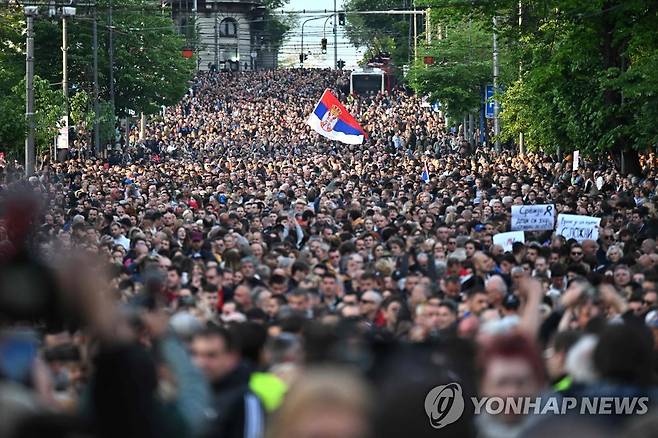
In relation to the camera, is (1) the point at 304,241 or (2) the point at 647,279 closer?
(2) the point at 647,279

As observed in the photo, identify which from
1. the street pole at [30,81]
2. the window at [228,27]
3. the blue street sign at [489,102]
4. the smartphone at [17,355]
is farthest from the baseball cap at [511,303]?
the window at [228,27]

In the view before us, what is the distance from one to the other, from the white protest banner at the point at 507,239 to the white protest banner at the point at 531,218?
2.82 m

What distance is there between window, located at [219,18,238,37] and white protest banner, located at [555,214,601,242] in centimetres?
16194

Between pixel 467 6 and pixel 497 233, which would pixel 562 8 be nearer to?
pixel 467 6

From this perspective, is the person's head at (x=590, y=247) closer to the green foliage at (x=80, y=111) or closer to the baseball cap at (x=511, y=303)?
the baseball cap at (x=511, y=303)

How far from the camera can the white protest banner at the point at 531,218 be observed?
24.8 m

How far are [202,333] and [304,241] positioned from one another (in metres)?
14.2

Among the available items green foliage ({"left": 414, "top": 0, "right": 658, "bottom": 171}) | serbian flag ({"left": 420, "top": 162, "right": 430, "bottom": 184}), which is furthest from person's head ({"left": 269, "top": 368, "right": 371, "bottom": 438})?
serbian flag ({"left": 420, "top": 162, "right": 430, "bottom": 184})

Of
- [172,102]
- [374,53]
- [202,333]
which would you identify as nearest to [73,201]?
[202,333]

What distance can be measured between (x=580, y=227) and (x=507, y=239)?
6.20 feet

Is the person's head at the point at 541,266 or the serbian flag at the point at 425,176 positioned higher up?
the person's head at the point at 541,266

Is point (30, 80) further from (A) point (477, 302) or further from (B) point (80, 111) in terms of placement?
(A) point (477, 302)

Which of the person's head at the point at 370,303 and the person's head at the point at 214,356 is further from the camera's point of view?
the person's head at the point at 370,303

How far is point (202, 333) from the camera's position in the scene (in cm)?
855
